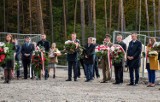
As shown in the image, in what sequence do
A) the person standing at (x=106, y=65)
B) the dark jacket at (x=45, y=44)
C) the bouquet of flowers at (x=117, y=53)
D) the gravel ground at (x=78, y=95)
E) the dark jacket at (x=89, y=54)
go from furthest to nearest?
the dark jacket at (x=45, y=44)
the dark jacket at (x=89, y=54)
the person standing at (x=106, y=65)
the bouquet of flowers at (x=117, y=53)
the gravel ground at (x=78, y=95)

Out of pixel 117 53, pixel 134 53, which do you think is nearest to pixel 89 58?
pixel 117 53

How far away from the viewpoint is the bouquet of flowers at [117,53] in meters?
19.0

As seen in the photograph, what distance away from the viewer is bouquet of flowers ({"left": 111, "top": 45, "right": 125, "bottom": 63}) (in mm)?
18953

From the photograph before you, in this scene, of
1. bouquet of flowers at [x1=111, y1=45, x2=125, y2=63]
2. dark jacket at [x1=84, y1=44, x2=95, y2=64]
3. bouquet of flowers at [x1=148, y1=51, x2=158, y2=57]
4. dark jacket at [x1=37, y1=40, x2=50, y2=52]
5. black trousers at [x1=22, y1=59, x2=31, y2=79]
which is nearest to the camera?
bouquet of flowers at [x1=148, y1=51, x2=158, y2=57]

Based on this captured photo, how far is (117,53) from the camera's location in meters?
19.1

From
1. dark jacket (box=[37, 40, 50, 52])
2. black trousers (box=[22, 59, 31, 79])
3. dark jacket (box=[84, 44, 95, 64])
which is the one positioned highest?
dark jacket (box=[37, 40, 50, 52])

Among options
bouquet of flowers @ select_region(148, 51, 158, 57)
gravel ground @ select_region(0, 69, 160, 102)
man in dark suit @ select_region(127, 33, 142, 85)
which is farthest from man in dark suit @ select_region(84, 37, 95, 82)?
gravel ground @ select_region(0, 69, 160, 102)

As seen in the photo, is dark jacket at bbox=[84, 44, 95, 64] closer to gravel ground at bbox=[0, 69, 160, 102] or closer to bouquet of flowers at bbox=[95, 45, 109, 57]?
bouquet of flowers at bbox=[95, 45, 109, 57]

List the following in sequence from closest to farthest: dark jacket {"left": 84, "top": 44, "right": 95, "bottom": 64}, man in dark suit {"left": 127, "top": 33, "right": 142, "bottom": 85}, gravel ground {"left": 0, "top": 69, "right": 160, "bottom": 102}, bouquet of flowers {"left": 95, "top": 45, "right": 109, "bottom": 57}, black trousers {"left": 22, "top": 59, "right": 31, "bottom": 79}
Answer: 1. gravel ground {"left": 0, "top": 69, "right": 160, "bottom": 102}
2. man in dark suit {"left": 127, "top": 33, "right": 142, "bottom": 85}
3. bouquet of flowers {"left": 95, "top": 45, "right": 109, "bottom": 57}
4. dark jacket {"left": 84, "top": 44, "right": 95, "bottom": 64}
5. black trousers {"left": 22, "top": 59, "right": 31, "bottom": 79}

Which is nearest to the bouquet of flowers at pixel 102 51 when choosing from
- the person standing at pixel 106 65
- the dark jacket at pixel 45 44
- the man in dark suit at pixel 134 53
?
the person standing at pixel 106 65

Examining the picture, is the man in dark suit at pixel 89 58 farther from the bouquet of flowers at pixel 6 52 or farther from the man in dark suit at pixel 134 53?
the bouquet of flowers at pixel 6 52

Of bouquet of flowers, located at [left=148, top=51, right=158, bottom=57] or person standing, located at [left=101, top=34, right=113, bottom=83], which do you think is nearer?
bouquet of flowers, located at [left=148, top=51, right=158, bottom=57]

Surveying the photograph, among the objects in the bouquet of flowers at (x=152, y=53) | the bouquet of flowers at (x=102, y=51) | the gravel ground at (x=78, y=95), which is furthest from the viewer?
the bouquet of flowers at (x=102, y=51)

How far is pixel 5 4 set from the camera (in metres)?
64.9
